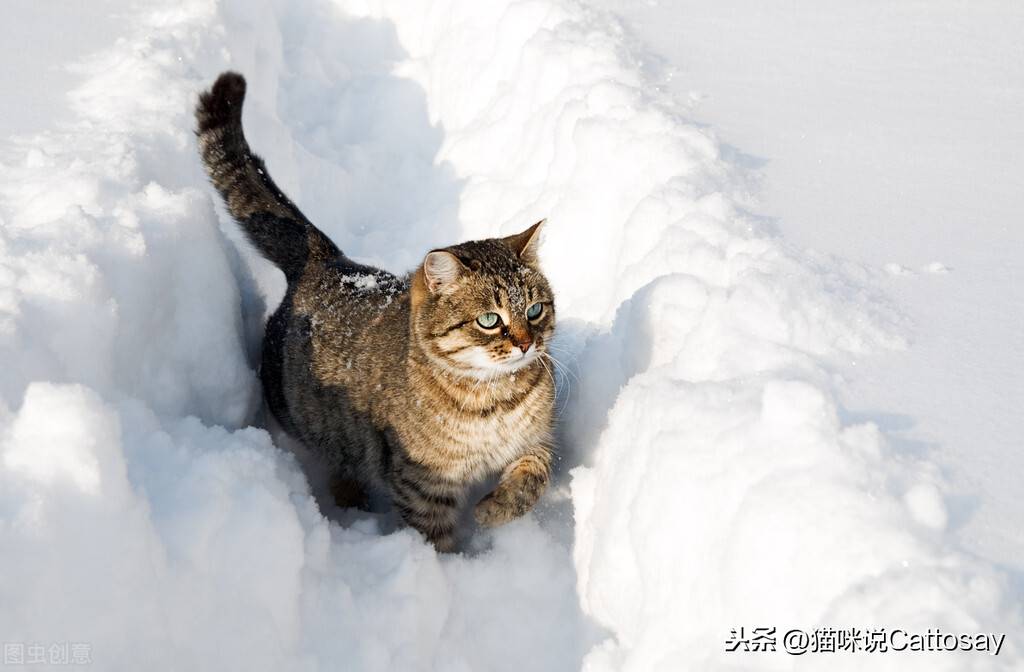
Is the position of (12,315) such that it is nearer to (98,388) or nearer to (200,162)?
(98,388)

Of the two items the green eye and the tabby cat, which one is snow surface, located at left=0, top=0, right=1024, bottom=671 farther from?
the green eye

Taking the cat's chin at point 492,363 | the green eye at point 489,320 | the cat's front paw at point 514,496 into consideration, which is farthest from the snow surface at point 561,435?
the green eye at point 489,320

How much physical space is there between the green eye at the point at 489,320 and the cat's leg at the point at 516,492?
0.59 metres

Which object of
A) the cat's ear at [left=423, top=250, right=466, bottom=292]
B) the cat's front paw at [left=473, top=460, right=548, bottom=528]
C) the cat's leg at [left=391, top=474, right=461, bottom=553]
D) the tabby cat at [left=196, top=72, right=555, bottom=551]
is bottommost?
the cat's leg at [left=391, top=474, right=461, bottom=553]

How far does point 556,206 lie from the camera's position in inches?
178

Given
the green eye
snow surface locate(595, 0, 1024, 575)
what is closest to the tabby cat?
the green eye

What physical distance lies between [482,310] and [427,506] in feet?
2.72

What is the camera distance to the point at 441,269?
10.6ft

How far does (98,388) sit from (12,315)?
35 cm

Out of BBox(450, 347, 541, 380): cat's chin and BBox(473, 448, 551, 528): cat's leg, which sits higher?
BBox(450, 347, 541, 380): cat's chin

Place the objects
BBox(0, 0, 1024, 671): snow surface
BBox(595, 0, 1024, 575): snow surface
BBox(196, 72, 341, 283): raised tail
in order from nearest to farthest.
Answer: BBox(0, 0, 1024, 671): snow surface → BBox(595, 0, 1024, 575): snow surface → BBox(196, 72, 341, 283): raised tail

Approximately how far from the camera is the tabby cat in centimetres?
326

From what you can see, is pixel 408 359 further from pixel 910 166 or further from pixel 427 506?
pixel 910 166

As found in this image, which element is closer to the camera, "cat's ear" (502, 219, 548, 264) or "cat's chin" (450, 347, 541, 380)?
"cat's chin" (450, 347, 541, 380)
